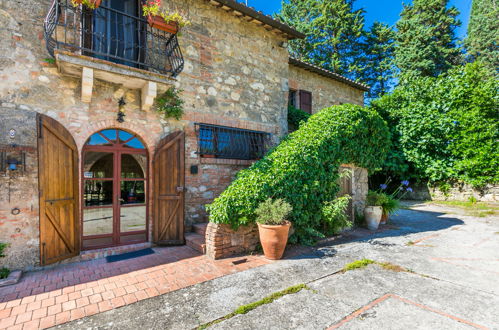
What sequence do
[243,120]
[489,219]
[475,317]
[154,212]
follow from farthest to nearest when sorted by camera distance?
[489,219] → [243,120] → [154,212] → [475,317]

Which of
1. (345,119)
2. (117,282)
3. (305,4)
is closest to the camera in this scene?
(117,282)

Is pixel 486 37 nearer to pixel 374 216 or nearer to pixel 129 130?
pixel 374 216

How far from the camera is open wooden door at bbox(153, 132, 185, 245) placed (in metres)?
5.19

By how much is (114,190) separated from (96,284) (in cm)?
197

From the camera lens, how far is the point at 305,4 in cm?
2116

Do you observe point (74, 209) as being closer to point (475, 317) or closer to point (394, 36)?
point (475, 317)

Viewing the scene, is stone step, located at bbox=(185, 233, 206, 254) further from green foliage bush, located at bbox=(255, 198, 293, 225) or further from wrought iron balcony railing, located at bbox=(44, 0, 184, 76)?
wrought iron balcony railing, located at bbox=(44, 0, 184, 76)

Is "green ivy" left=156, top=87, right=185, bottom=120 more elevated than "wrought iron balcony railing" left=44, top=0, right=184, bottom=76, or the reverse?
"wrought iron balcony railing" left=44, top=0, right=184, bottom=76

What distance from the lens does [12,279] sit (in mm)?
3611

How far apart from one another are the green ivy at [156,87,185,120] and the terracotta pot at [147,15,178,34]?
119 centimetres

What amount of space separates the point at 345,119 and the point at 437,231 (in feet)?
12.5

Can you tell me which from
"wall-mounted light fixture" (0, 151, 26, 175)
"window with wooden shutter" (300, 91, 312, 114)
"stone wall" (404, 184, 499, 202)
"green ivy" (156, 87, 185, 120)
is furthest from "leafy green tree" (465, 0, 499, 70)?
"wall-mounted light fixture" (0, 151, 26, 175)

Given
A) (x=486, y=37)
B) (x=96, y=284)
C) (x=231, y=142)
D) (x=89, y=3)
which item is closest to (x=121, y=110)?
(x=89, y=3)

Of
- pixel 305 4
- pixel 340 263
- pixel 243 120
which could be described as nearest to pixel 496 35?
pixel 305 4
